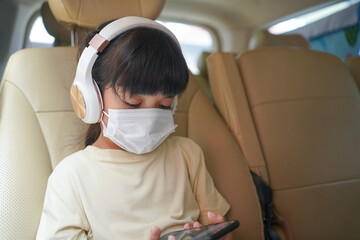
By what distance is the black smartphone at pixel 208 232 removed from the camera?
2.51ft

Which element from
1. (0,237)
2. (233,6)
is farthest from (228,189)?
(233,6)

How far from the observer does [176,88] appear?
963 mm

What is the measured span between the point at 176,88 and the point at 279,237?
700 millimetres

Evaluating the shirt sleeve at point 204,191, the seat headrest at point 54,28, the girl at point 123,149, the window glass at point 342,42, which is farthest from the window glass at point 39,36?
the window glass at point 342,42

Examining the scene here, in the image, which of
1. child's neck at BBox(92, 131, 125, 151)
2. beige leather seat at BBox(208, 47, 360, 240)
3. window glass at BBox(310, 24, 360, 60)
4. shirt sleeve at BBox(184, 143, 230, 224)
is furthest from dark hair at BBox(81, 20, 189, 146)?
window glass at BBox(310, 24, 360, 60)

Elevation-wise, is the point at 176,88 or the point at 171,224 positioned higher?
the point at 176,88

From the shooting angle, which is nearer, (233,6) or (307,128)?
(307,128)

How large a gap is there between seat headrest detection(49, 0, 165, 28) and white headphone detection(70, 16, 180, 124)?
0.31 metres

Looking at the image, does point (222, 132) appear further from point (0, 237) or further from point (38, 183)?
point (0, 237)

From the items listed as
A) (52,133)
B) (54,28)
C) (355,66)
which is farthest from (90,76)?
(355,66)

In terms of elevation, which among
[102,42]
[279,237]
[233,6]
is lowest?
[279,237]

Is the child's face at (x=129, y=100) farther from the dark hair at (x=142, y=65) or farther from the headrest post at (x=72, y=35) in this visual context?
the headrest post at (x=72, y=35)

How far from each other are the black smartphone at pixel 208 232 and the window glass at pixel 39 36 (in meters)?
1.03

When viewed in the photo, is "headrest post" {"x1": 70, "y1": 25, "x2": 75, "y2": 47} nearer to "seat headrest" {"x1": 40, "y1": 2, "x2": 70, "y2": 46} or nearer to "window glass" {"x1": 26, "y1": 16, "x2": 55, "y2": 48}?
"seat headrest" {"x1": 40, "y1": 2, "x2": 70, "y2": 46}
